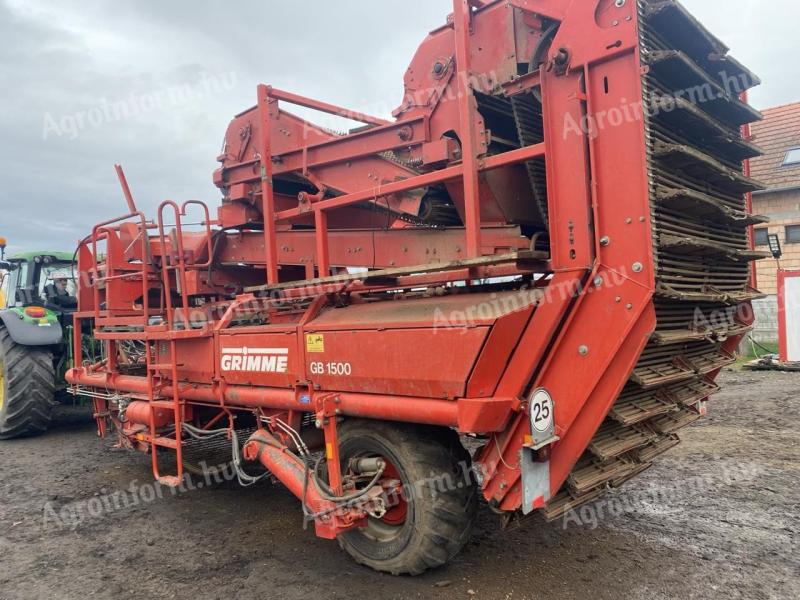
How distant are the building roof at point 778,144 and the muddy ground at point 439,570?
11.8m

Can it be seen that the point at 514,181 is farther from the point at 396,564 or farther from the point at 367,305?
the point at 396,564

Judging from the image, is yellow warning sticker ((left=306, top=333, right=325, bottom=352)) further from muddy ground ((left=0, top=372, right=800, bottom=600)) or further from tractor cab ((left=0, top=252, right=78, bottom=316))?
tractor cab ((left=0, top=252, right=78, bottom=316))

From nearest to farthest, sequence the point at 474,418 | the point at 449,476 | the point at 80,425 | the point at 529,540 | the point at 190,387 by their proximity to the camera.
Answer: the point at 474,418 < the point at 449,476 < the point at 529,540 < the point at 190,387 < the point at 80,425

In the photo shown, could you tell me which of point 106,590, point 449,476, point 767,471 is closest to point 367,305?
point 449,476

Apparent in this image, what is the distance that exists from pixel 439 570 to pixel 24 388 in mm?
5816

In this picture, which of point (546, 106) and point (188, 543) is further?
point (188, 543)

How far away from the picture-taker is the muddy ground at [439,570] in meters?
3.16

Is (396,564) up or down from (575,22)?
down

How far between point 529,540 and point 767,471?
265cm

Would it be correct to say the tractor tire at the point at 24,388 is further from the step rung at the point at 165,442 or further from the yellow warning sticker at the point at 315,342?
the yellow warning sticker at the point at 315,342

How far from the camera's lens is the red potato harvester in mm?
2656

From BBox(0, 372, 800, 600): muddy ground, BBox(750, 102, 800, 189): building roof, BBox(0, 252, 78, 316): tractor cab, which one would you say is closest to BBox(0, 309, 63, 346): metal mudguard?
BBox(0, 252, 78, 316): tractor cab

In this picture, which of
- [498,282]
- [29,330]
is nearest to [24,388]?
[29,330]

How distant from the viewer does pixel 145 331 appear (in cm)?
472
